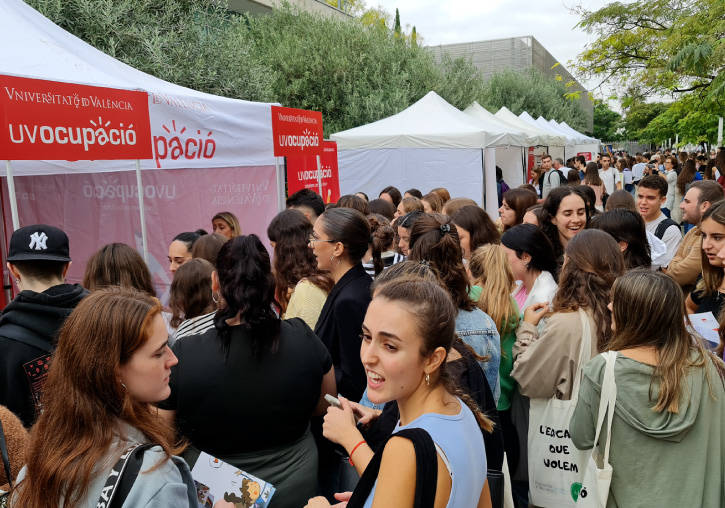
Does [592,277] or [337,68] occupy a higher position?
[337,68]

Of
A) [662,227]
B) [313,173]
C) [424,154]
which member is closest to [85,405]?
[662,227]

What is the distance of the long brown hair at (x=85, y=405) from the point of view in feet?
4.66

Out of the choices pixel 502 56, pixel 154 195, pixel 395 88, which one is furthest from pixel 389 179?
pixel 502 56

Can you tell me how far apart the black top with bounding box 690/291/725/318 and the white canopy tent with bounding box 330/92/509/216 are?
837 centimetres

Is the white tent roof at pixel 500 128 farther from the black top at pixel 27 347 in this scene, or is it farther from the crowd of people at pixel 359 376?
the black top at pixel 27 347

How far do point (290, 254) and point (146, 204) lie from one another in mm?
3940

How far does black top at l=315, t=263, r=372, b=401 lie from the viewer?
279cm

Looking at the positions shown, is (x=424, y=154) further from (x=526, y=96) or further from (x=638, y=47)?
(x=526, y=96)

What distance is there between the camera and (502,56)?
2016 inches

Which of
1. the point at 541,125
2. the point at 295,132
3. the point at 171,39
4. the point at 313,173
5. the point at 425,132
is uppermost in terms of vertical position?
the point at 171,39

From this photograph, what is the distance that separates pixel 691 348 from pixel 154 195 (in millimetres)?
6324

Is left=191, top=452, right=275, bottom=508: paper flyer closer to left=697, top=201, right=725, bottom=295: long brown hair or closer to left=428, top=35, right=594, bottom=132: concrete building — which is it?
left=697, top=201, right=725, bottom=295: long brown hair

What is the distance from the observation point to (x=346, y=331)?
9.37 ft

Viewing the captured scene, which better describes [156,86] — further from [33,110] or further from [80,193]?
[80,193]
